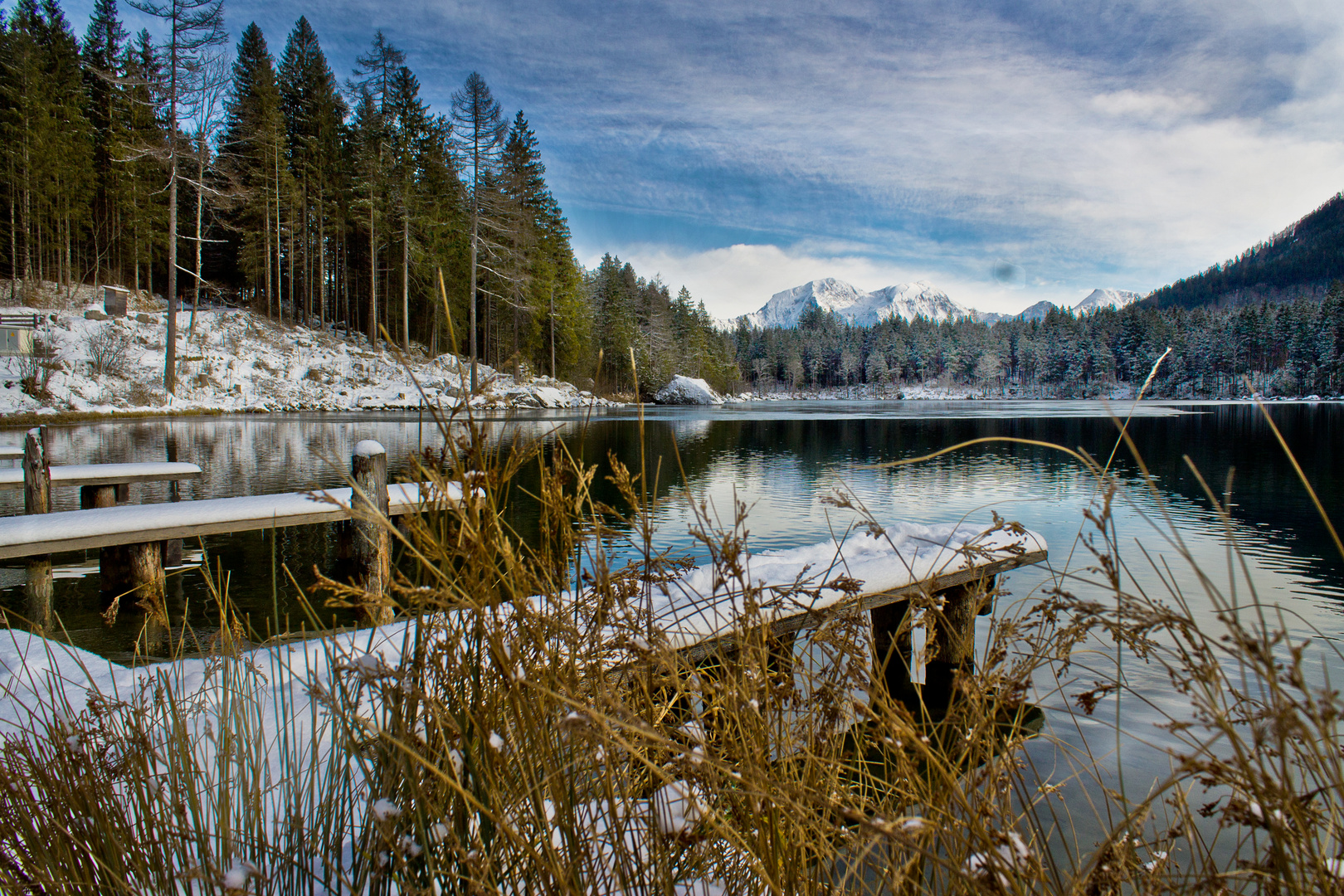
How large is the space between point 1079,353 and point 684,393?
5761 cm

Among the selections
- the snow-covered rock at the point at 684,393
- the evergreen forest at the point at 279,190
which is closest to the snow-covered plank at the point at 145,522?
the evergreen forest at the point at 279,190

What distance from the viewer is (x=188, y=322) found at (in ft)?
86.8

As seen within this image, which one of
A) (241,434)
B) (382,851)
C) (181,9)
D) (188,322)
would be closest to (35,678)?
(382,851)

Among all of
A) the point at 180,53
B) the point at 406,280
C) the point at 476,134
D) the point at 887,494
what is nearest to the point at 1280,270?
the point at 476,134

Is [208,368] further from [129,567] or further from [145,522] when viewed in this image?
[145,522]

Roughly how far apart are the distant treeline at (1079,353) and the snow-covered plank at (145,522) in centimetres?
4991

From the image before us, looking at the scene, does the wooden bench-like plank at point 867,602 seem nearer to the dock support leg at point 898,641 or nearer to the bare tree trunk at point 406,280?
the dock support leg at point 898,641

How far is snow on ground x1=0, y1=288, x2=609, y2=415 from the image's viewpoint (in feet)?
66.7

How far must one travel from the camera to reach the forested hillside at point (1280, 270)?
152375mm

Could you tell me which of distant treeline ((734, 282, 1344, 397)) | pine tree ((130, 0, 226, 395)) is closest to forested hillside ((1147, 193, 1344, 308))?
distant treeline ((734, 282, 1344, 397))

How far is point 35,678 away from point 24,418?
68.2 ft

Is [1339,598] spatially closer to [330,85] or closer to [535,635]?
[535,635]

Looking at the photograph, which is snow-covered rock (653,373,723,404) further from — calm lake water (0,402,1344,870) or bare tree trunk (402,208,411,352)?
calm lake water (0,402,1344,870)

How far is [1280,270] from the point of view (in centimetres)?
15950
